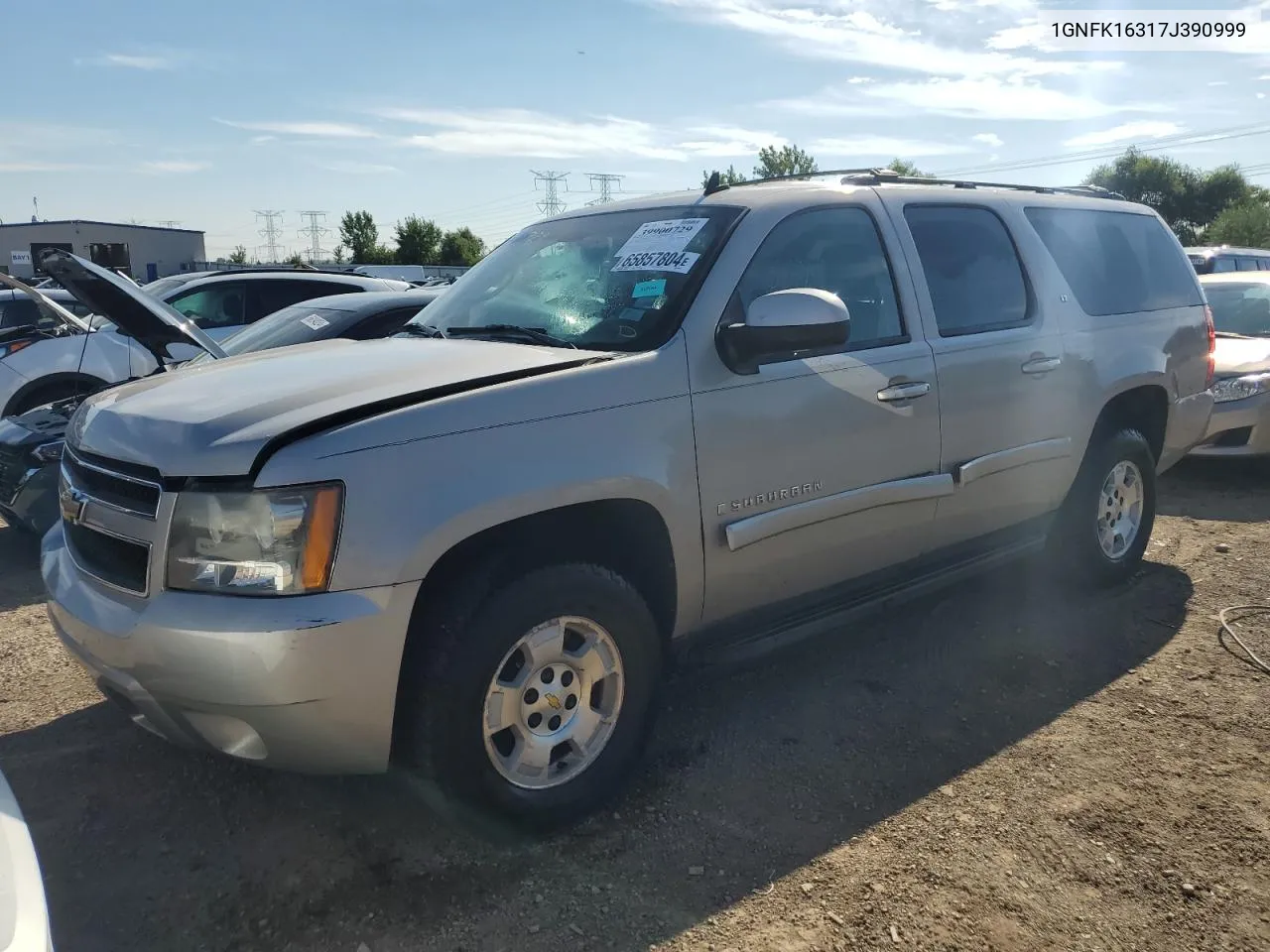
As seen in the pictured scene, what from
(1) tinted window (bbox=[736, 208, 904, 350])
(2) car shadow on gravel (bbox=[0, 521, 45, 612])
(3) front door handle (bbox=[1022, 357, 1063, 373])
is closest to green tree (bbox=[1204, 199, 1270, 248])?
(3) front door handle (bbox=[1022, 357, 1063, 373])

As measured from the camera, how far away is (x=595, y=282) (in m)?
3.42

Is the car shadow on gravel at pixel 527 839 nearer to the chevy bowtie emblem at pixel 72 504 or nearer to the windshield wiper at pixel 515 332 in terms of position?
the chevy bowtie emblem at pixel 72 504

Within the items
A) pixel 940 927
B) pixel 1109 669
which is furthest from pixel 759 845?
pixel 1109 669

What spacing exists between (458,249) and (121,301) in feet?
229

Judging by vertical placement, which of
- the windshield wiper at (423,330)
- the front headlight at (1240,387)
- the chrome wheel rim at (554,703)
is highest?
the windshield wiper at (423,330)

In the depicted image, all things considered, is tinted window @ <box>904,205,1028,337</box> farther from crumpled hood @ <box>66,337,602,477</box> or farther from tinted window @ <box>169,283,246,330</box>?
tinted window @ <box>169,283,246,330</box>

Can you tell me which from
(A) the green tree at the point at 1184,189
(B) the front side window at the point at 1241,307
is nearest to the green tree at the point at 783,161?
(A) the green tree at the point at 1184,189

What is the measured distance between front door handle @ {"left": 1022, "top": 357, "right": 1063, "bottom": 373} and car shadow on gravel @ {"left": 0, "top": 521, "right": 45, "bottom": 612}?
191 inches

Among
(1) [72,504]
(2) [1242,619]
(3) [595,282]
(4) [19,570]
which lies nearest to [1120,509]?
(2) [1242,619]

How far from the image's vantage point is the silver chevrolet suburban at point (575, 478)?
93.2 inches

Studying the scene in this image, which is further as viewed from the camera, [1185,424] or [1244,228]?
[1244,228]

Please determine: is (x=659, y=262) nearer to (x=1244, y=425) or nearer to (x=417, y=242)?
(x=1244, y=425)

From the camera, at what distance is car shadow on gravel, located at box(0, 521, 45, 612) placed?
4.99 meters

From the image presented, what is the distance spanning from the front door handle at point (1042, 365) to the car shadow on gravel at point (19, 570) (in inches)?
191
